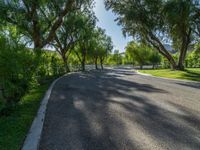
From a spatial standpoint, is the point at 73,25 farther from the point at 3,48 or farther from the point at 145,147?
the point at 145,147

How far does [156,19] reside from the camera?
27547 mm

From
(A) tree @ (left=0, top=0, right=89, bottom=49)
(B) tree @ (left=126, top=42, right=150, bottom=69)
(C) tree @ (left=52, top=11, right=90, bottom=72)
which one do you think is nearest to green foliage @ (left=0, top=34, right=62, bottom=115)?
(A) tree @ (left=0, top=0, right=89, bottom=49)

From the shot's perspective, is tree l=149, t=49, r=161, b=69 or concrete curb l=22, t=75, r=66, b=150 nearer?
concrete curb l=22, t=75, r=66, b=150

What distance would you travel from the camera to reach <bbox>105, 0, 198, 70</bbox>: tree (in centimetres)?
2478

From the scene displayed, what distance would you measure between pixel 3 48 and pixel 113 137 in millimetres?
3938

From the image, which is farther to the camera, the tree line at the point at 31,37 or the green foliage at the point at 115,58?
the green foliage at the point at 115,58

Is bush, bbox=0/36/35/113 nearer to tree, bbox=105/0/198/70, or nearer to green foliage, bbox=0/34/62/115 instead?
green foliage, bbox=0/34/62/115

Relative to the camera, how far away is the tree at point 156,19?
24781 millimetres

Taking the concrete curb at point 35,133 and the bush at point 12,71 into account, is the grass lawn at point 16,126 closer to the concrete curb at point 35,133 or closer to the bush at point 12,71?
the concrete curb at point 35,133

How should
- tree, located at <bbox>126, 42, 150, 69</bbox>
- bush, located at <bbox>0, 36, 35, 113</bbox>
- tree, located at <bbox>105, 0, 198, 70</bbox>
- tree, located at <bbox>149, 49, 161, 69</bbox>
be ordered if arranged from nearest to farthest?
bush, located at <bbox>0, 36, 35, 113</bbox>, tree, located at <bbox>105, 0, 198, 70</bbox>, tree, located at <bbox>126, 42, 150, 69</bbox>, tree, located at <bbox>149, 49, 161, 69</bbox>

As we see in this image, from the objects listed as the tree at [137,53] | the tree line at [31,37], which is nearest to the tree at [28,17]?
the tree line at [31,37]

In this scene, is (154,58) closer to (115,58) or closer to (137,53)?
(137,53)

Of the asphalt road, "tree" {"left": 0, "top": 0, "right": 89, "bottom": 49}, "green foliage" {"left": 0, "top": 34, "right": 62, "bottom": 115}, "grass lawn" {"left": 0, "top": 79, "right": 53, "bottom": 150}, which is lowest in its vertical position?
the asphalt road

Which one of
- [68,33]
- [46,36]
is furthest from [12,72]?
[68,33]
